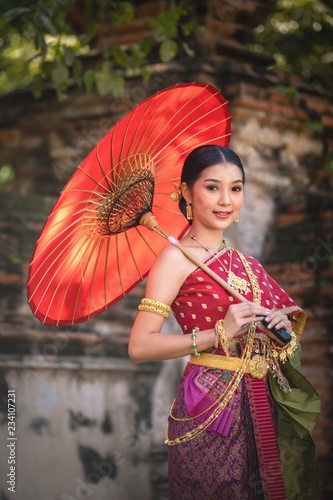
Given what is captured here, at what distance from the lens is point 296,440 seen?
2744 mm

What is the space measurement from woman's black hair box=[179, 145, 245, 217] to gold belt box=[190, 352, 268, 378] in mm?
633

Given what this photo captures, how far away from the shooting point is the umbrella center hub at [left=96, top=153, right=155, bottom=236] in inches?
112

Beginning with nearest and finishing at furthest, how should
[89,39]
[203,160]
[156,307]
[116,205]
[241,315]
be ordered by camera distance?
[241,315], [156,307], [203,160], [116,205], [89,39]

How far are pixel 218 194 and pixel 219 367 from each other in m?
0.62

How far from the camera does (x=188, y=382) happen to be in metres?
2.73

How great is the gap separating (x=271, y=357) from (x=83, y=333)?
2237 millimetres

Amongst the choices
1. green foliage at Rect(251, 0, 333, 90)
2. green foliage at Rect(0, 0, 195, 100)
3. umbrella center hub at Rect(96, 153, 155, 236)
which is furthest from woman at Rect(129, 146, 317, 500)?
green foliage at Rect(251, 0, 333, 90)

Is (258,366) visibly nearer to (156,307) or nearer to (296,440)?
(296,440)

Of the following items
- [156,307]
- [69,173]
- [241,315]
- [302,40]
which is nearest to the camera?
[241,315]

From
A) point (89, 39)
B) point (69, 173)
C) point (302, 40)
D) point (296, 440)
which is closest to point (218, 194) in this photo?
point (296, 440)

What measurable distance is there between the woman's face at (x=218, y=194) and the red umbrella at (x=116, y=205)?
0.13 m

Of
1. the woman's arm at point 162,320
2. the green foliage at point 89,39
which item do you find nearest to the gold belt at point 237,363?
the woman's arm at point 162,320

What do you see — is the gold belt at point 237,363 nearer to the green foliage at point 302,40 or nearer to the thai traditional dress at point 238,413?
the thai traditional dress at point 238,413

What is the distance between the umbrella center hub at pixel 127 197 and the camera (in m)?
2.84
